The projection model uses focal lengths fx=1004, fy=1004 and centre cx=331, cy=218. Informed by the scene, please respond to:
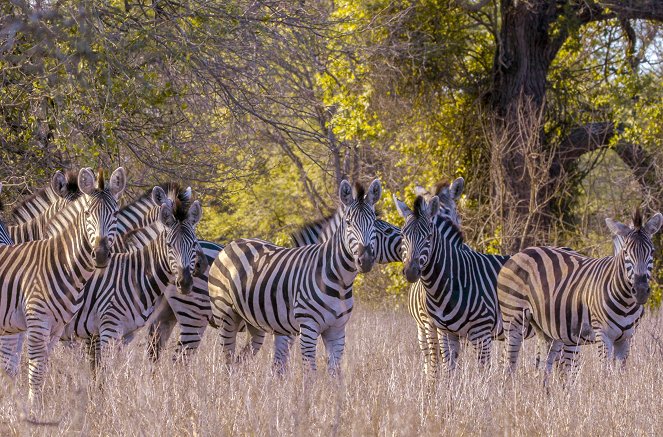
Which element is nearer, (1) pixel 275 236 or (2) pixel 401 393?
(2) pixel 401 393

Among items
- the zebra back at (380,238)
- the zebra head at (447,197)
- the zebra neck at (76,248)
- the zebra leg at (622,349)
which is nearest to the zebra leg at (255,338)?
the zebra back at (380,238)

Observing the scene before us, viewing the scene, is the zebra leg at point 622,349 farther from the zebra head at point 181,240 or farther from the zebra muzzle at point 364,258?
the zebra head at point 181,240

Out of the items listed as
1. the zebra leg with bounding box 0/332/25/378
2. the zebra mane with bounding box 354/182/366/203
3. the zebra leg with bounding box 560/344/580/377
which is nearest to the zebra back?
the zebra mane with bounding box 354/182/366/203

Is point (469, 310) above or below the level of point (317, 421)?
above

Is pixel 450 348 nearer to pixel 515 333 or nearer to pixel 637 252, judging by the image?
pixel 515 333

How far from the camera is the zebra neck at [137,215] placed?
932 centimetres

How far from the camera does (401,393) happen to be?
679 cm

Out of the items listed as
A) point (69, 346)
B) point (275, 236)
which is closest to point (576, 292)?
point (69, 346)

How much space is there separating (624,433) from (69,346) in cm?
509

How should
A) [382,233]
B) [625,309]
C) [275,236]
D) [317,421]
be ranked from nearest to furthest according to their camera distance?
1. [317,421]
2. [625,309]
3. [382,233]
4. [275,236]

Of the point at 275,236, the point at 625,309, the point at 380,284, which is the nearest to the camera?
the point at 625,309

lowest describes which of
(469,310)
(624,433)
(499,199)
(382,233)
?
(624,433)

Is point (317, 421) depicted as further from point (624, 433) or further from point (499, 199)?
point (499, 199)

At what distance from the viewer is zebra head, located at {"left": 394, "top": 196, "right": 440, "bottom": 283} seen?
27.8 ft
